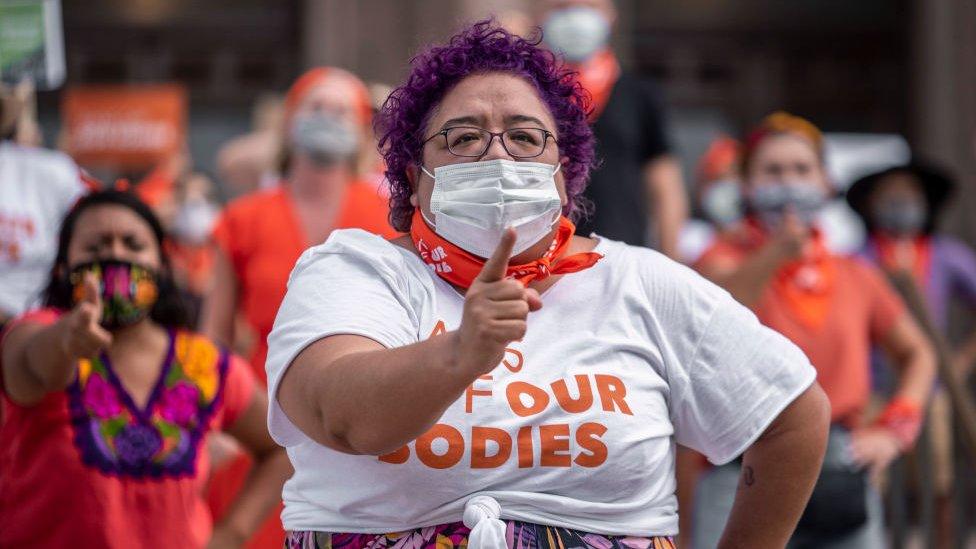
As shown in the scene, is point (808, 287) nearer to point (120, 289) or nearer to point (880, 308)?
point (880, 308)

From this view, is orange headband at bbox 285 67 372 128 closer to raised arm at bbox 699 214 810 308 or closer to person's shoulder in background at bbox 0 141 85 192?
person's shoulder in background at bbox 0 141 85 192

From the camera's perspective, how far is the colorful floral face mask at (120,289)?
4.16 meters

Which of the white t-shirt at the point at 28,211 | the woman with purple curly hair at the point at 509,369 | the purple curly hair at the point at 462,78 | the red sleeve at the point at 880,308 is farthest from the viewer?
the white t-shirt at the point at 28,211

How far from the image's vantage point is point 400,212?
3.19 meters

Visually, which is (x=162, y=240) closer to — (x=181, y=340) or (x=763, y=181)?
(x=181, y=340)

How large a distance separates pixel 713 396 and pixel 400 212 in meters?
0.74

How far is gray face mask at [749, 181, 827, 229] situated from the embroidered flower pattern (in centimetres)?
208

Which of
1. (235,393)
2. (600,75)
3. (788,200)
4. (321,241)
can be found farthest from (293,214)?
(788,200)

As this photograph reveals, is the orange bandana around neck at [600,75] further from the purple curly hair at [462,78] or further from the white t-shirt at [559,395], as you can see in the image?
the white t-shirt at [559,395]

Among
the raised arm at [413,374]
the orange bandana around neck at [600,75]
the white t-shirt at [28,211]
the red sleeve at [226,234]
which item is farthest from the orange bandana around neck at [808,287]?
the raised arm at [413,374]

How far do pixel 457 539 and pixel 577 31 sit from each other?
140 inches

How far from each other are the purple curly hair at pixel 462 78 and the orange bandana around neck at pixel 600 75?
8.25ft

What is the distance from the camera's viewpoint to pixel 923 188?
23.4ft

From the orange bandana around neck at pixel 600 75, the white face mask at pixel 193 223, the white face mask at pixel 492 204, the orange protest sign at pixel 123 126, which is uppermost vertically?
the white face mask at pixel 492 204
